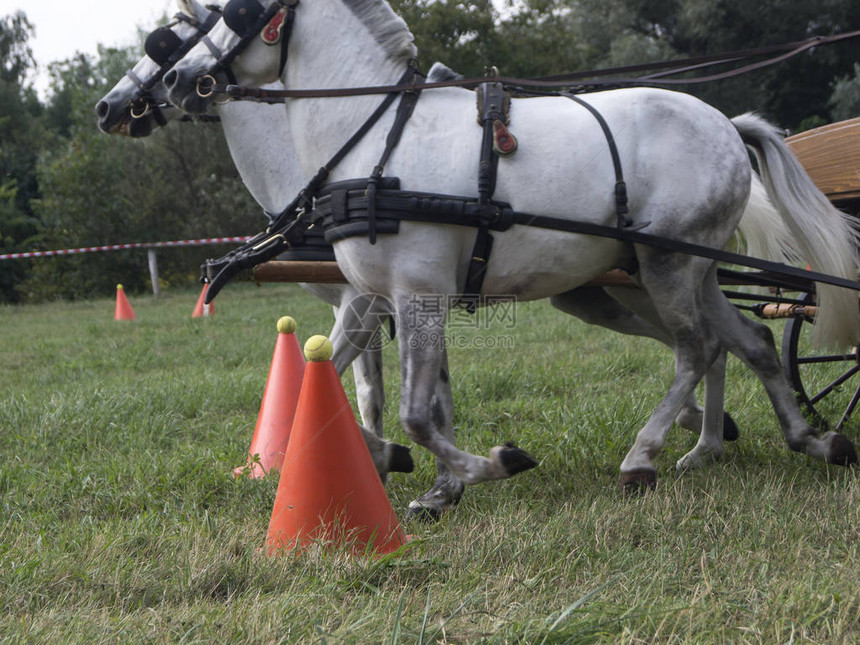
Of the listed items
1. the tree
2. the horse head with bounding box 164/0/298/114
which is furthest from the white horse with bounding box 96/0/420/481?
the tree

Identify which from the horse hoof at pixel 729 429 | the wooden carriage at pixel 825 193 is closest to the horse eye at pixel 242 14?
the wooden carriage at pixel 825 193

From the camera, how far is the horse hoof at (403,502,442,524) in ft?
10.6

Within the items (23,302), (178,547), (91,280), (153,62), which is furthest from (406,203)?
(23,302)

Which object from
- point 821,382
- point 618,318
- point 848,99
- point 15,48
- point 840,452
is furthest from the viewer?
point 15,48

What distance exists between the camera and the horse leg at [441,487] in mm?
3275

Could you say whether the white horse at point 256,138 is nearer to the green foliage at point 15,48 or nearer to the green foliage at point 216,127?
the green foliage at point 216,127

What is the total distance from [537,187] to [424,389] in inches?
33.1

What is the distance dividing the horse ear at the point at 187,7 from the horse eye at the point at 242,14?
92cm

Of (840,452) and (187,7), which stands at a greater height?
(187,7)

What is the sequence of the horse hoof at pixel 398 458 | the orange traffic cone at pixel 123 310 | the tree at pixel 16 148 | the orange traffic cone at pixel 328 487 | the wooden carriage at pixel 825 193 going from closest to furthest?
the orange traffic cone at pixel 328 487 → the horse hoof at pixel 398 458 → the wooden carriage at pixel 825 193 → the orange traffic cone at pixel 123 310 → the tree at pixel 16 148

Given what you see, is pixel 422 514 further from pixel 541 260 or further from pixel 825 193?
pixel 825 193

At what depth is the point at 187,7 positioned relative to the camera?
3920mm

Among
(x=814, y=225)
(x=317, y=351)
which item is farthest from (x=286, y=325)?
(x=814, y=225)

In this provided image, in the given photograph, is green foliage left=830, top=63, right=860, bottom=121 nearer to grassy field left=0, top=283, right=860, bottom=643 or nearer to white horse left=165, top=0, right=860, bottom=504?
grassy field left=0, top=283, right=860, bottom=643
